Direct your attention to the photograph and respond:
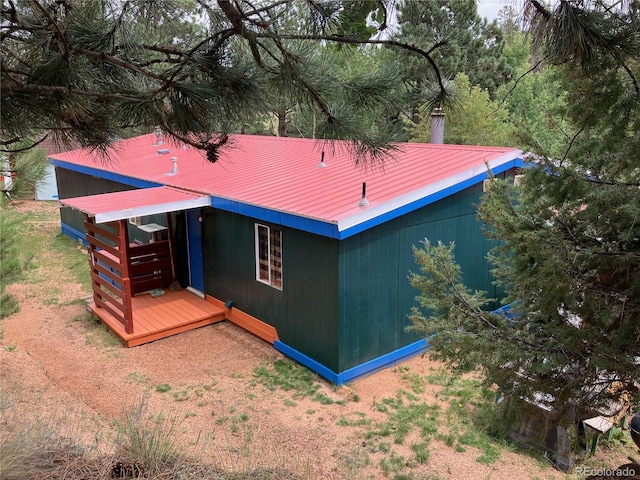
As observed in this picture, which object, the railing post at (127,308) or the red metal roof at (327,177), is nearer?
the red metal roof at (327,177)

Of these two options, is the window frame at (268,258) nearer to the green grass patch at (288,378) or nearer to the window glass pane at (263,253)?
the window glass pane at (263,253)

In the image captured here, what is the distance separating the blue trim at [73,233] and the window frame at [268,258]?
7.99 m

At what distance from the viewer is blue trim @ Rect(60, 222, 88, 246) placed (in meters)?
13.3

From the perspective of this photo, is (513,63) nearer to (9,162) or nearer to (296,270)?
(296,270)

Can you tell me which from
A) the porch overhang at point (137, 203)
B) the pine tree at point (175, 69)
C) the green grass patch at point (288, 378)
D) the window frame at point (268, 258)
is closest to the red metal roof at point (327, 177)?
the porch overhang at point (137, 203)

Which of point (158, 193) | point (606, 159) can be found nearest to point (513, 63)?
point (158, 193)

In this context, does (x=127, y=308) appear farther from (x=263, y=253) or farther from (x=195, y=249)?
(x=263, y=253)

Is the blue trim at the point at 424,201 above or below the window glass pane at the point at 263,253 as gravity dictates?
above

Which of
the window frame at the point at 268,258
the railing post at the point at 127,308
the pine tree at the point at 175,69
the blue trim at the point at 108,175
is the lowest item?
the railing post at the point at 127,308

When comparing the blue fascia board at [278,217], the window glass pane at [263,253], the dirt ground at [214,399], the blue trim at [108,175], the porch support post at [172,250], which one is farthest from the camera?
the blue trim at [108,175]

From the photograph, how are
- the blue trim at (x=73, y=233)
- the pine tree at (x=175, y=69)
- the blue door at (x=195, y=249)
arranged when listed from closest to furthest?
the pine tree at (x=175, y=69) → the blue door at (x=195, y=249) → the blue trim at (x=73, y=233)

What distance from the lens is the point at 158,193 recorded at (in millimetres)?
8250

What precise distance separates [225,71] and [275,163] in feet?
21.5

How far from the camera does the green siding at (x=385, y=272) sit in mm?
6027
